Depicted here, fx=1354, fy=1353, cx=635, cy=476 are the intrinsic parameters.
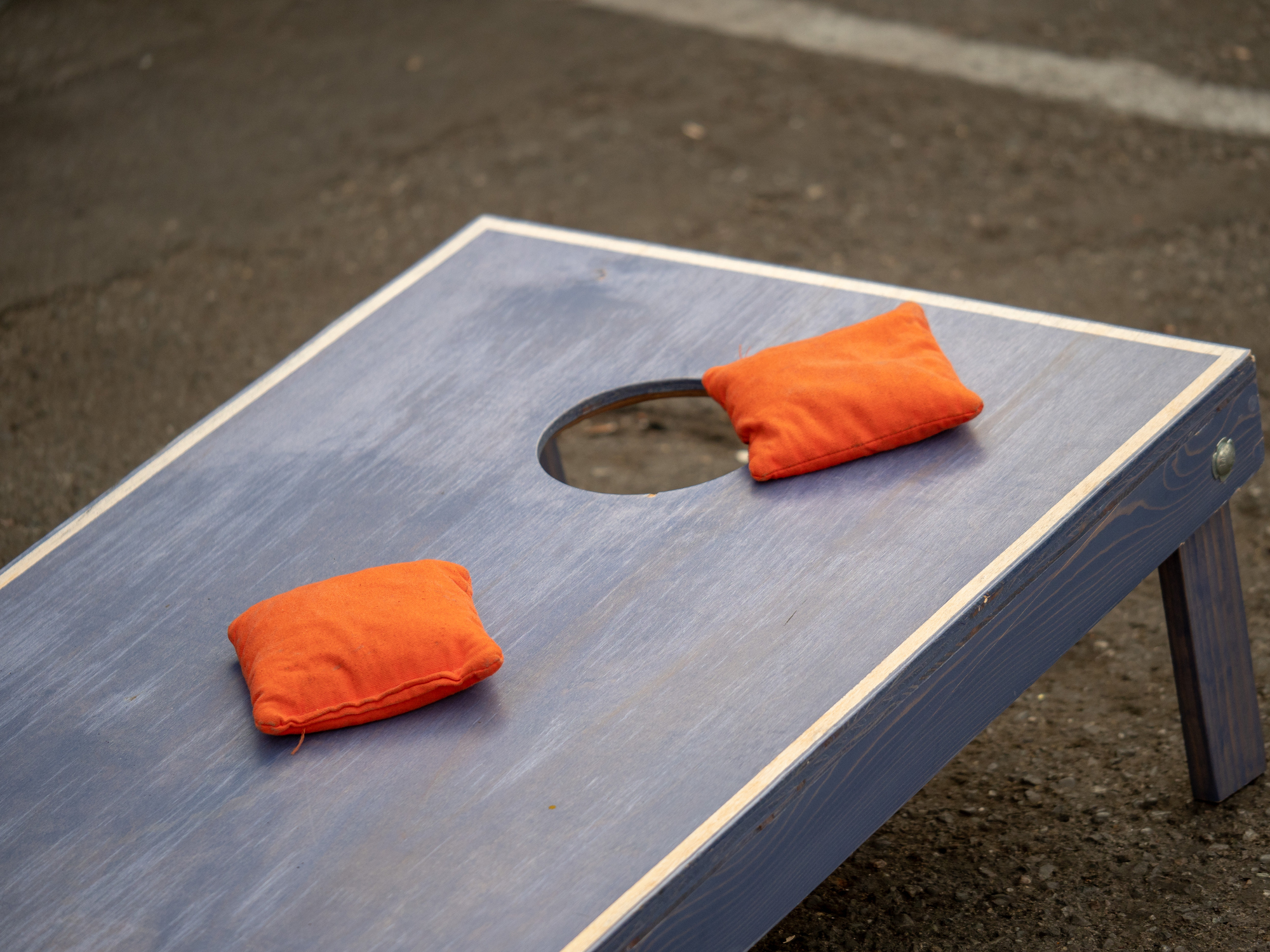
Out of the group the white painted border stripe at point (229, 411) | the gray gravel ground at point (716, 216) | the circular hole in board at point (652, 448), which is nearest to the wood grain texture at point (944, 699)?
the gray gravel ground at point (716, 216)

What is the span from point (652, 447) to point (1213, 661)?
1.20 metres

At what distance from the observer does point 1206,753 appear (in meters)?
1.69

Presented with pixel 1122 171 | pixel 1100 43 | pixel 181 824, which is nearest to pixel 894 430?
pixel 181 824

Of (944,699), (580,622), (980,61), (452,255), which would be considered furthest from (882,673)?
(980,61)

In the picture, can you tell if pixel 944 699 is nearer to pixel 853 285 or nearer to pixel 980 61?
pixel 853 285

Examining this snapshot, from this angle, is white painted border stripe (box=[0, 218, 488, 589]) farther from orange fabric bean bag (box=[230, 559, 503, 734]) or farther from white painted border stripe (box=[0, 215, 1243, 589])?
orange fabric bean bag (box=[230, 559, 503, 734])

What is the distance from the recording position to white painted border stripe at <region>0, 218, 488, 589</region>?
1.51 m

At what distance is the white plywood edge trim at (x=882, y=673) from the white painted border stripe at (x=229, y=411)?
841mm

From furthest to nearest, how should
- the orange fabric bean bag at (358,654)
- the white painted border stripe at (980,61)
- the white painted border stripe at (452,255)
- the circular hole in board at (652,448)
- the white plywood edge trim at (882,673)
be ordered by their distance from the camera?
the white painted border stripe at (980,61) < the circular hole in board at (652,448) < the white painted border stripe at (452,255) < the orange fabric bean bag at (358,654) < the white plywood edge trim at (882,673)

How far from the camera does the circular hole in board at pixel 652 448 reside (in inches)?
98.9

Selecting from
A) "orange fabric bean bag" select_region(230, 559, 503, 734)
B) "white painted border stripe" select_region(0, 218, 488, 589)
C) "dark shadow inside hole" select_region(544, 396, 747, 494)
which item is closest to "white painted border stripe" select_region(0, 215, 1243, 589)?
"white painted border stripe" select_region(0, 218, 488, 589)

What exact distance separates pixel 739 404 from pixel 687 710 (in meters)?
0.45

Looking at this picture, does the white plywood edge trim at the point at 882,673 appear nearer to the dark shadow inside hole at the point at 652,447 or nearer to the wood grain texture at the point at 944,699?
the wood grain texture at the point at 944,699

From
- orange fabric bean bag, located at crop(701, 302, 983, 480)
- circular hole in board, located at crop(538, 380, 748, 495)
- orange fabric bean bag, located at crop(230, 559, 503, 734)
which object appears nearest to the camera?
orange fabric bean bag, located at crop(230, 559, 503, 734)
